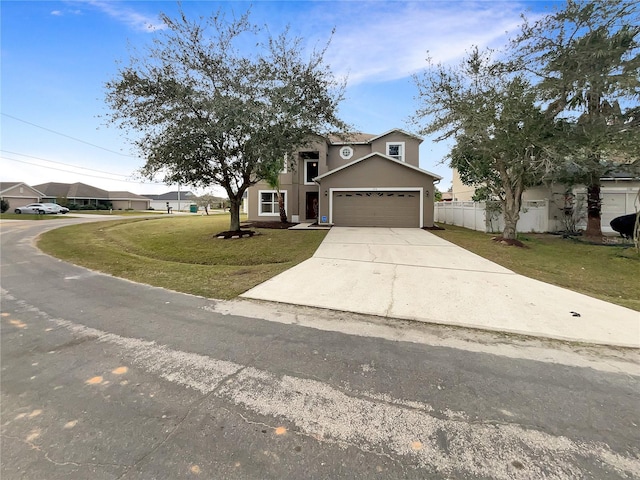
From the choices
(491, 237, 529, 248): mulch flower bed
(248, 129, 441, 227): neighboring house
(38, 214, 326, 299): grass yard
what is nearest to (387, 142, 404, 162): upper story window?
(248, 129, 441, 227): neighboring house

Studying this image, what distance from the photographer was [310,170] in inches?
885

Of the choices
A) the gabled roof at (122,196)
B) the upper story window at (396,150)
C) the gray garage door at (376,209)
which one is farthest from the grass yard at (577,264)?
the gabled roof at (122,196)

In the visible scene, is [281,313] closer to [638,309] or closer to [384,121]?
[638,309]

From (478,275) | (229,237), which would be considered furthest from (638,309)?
(229,237)

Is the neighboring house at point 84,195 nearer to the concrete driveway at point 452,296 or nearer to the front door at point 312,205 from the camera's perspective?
the front door at point 312,205

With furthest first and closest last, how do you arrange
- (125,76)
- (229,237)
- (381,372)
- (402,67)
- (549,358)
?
(229,237), (402,67), (125,76), (549,358), (381,372)

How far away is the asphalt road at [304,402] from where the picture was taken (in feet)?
6.55

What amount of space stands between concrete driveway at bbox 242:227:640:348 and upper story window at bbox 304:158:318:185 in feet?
45.1

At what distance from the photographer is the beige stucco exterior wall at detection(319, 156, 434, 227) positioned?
18312mm

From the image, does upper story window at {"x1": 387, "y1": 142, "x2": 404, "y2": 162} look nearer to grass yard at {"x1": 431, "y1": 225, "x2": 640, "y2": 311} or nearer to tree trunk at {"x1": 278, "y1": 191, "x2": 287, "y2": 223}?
tree trunk at {"x1": 278, "y1": 191, "x2": 287, "y2": 223}

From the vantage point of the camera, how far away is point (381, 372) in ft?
10.3

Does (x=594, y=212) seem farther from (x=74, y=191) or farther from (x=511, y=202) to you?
(x=74, y=191)

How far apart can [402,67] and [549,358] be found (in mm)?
13109

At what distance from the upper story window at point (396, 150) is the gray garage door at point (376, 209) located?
4747 millimetres
